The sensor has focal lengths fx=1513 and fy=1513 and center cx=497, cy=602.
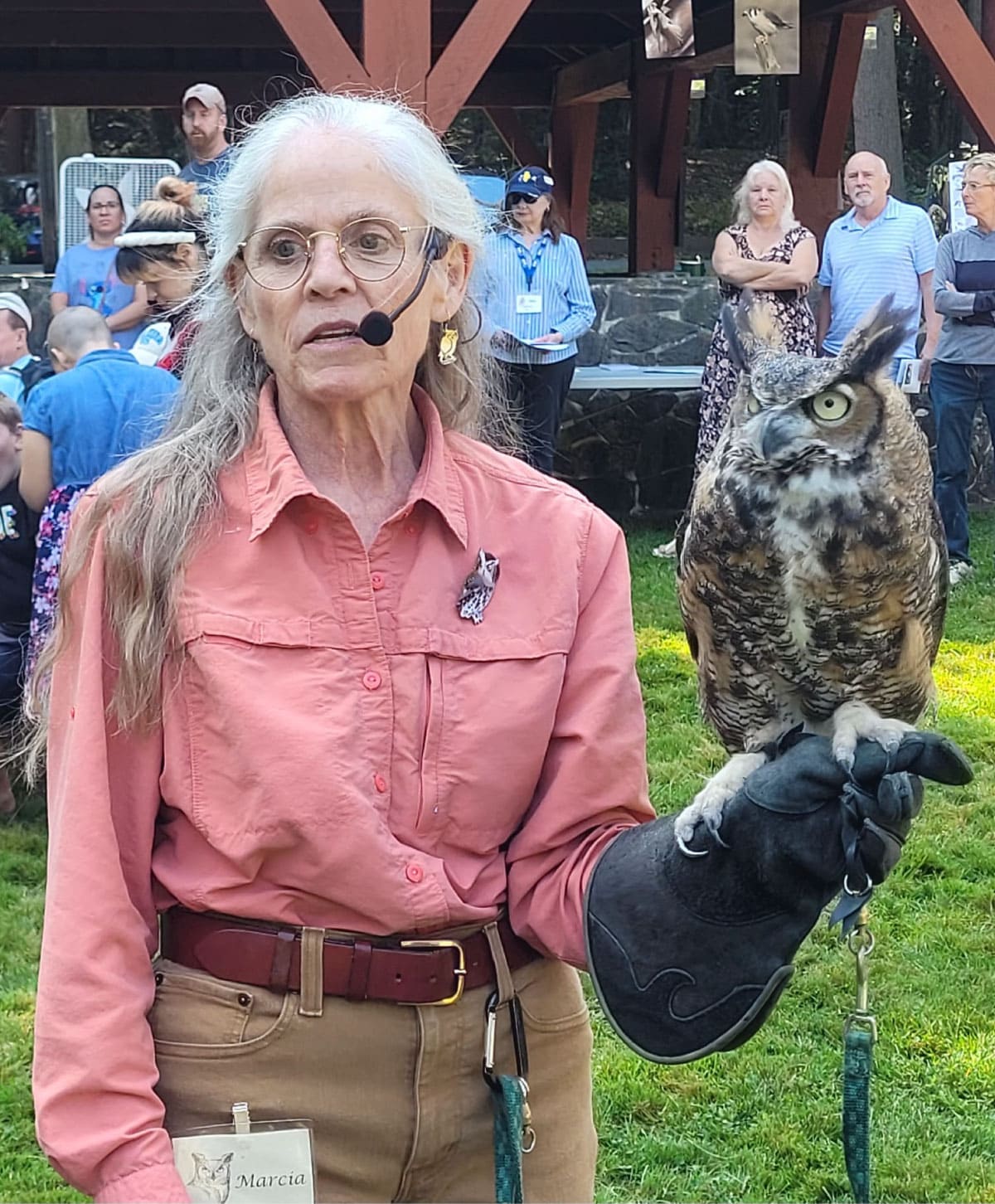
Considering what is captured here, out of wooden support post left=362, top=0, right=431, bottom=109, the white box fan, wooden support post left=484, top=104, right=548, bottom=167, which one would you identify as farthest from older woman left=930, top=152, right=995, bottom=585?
wooden support post left=484, top=104, right=548, bottom=167

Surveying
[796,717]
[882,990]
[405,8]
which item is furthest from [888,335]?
[405,8]

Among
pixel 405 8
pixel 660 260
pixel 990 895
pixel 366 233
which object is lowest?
pixel 990 895

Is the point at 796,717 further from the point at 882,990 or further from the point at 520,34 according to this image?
the point at 520,34

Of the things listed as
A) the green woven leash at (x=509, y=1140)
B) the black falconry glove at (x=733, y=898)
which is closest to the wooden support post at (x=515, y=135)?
the black falconry glove at (x=733, y=898)

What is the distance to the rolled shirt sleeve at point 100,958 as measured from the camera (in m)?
1.53

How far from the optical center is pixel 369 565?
1.67 metres

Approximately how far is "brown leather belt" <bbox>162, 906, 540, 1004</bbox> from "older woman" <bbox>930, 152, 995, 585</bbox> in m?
5.43

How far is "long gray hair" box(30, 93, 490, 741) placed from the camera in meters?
1.61

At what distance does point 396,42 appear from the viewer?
6516 millimetres

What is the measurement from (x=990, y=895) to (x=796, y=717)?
85.5 inches

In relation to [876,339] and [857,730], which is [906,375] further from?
[857,730]

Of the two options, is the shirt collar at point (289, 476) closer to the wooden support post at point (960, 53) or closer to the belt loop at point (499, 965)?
the belt loop at point (499, 965)

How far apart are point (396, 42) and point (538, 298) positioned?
1.32 meters

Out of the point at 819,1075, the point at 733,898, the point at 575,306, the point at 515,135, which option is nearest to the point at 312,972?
the point at 733,898
